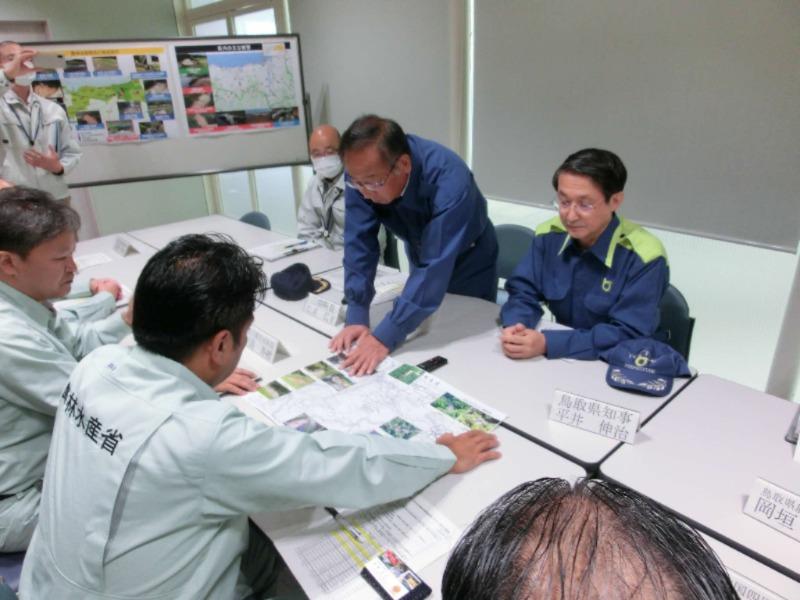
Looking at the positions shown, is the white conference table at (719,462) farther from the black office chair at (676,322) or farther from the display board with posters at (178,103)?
A: the display board with posters at (178,103)

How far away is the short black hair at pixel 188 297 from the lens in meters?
0.83

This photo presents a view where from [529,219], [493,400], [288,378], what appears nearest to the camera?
[493,400]

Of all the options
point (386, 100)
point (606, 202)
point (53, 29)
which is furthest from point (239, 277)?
point (53, 29)

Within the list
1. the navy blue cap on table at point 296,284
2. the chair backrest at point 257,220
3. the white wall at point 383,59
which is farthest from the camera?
the chair backrest at point 257,220

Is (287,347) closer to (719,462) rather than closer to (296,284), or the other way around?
(296,284)

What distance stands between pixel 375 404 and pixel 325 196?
6.00 feet

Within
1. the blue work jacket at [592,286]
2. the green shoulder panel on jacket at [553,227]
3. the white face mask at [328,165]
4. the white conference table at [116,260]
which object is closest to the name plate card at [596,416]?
the blue work jacket at [592,286]

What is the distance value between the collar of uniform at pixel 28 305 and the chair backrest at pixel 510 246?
5.88ft

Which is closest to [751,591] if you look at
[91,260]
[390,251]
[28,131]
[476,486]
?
[476,486]

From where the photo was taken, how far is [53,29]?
14.5ft

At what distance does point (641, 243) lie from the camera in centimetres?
151

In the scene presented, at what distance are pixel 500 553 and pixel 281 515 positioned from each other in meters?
0.71

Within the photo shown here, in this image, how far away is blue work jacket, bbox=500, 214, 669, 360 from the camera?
1.49 metres

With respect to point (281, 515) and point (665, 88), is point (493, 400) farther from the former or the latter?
point (665, 88)
